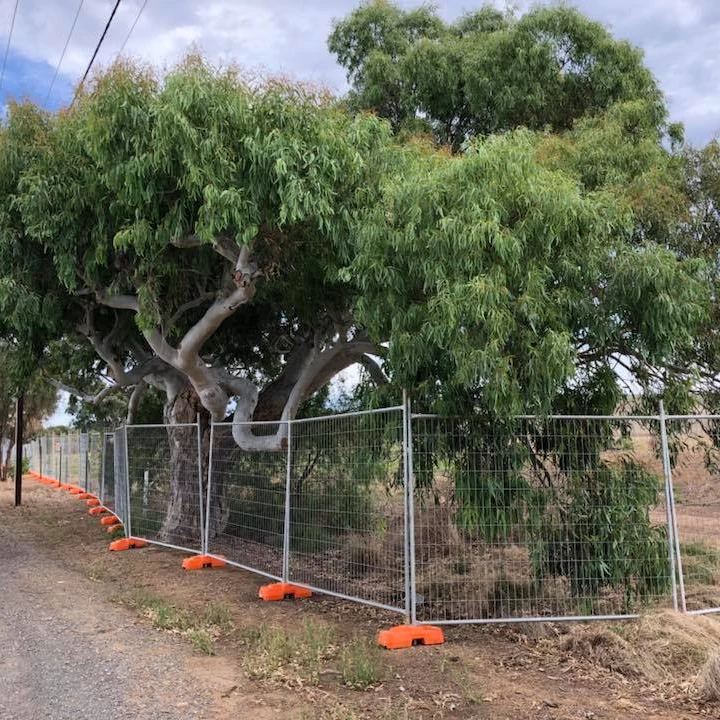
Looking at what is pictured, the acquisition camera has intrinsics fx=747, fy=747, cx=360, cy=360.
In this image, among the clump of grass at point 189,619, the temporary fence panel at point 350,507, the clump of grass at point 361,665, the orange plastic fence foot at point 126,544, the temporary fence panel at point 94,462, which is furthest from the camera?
the temporary fence panel at point 94,462

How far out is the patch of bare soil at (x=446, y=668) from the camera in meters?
5.27

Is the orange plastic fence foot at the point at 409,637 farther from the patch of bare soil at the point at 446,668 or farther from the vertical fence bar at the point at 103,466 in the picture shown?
the vertical fence bar at the point at 103,466

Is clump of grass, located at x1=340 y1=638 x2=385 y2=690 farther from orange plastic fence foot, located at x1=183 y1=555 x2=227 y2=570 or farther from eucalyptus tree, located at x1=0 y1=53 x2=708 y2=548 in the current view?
orange plastic fence foot, located at x1=183 y1=555 x2=227 y2=570

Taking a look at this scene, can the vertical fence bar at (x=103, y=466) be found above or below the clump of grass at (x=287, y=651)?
above

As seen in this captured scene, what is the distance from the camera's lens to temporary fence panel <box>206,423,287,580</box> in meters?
9.50

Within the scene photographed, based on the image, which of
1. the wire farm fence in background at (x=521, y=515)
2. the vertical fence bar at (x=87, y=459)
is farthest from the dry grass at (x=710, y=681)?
the vertical fence bar at (x=87, y=459)

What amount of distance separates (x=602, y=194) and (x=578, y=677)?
4572mm

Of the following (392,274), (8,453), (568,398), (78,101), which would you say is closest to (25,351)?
(78,101)

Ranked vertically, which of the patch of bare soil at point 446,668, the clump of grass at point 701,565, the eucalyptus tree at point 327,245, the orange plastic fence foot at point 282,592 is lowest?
the patch of bare soil at point 446,668

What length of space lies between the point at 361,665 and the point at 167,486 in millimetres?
7549

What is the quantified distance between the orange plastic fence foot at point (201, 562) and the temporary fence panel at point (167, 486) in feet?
2.02

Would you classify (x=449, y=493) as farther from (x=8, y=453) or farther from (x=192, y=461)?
(x=8, y=453)

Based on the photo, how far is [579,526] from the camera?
7.22 meters

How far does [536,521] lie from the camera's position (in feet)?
23.4
